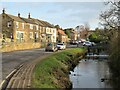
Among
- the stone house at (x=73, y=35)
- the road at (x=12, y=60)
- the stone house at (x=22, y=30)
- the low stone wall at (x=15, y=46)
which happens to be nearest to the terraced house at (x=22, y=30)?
the stone house at (x=22, y=30)

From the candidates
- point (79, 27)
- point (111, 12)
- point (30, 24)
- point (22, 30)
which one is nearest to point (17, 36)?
point (22, 30)

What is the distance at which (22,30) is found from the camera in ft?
288

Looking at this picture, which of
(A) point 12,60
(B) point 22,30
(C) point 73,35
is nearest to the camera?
(A) point 12,60

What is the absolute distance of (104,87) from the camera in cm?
2195

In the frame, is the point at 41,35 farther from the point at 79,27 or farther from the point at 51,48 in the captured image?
the point at 79,27

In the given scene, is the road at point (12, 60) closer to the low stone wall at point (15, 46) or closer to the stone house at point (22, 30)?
the low stone wall at point (15, 46)

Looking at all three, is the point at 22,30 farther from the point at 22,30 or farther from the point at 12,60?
the point at 12,60

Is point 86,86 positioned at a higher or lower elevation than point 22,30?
lower

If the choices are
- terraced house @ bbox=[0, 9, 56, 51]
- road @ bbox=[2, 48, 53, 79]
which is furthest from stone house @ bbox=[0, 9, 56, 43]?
road @ bbox=[2, 48, 53, 79]

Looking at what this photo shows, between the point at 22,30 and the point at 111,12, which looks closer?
the point at 111,12

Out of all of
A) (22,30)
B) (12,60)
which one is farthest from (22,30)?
(12,60)

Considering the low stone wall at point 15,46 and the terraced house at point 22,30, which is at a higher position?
the terraced house at point 22,30

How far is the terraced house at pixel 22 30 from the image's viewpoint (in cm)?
8064

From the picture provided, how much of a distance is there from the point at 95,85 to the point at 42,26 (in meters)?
86.4
